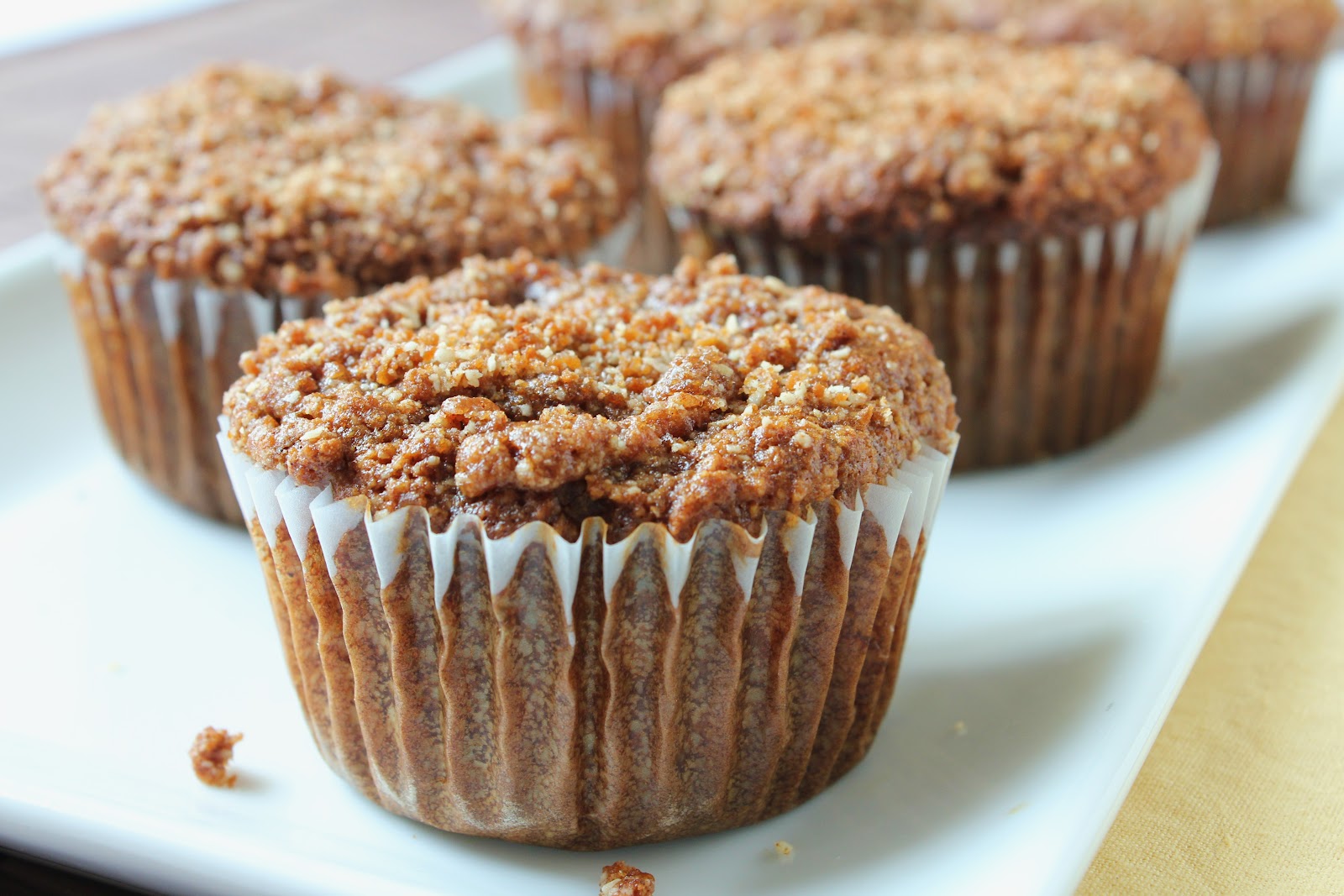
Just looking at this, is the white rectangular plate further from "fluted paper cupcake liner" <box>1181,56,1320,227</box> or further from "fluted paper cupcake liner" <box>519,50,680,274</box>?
"fluted paper cupcake liner" <box>519,50,680,274</box>

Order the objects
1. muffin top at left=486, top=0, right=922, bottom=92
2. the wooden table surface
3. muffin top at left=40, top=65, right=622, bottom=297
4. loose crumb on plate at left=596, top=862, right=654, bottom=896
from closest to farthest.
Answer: loose crumb on plate at left=596, top=862, right=654, bottom=896, muffin top at left=40, top=65, right=622, bottom=297, muffin top at left=486, top=0, right=922, bottom=92, the wooden table surface

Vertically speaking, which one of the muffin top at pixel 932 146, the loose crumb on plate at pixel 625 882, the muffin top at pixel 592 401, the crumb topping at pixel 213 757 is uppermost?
the muffin top at pixel 592 401

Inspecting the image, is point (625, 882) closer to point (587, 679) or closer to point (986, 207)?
point (587, 679)

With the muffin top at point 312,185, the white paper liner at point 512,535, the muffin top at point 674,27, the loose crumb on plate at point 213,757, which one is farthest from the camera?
the muffin top at point 674,27

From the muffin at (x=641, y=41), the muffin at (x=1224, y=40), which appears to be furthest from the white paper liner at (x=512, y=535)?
the muffin at (x=1224, y=40)

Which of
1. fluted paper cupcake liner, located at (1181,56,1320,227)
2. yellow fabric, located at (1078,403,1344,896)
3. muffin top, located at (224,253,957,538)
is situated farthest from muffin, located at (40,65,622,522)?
fluted paper cupcake liner, located at (1181,56,1320,227)

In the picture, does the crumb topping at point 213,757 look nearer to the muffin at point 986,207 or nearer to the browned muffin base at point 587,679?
the browned muffin base at point 587,679

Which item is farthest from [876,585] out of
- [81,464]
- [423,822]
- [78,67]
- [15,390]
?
[78,67]
